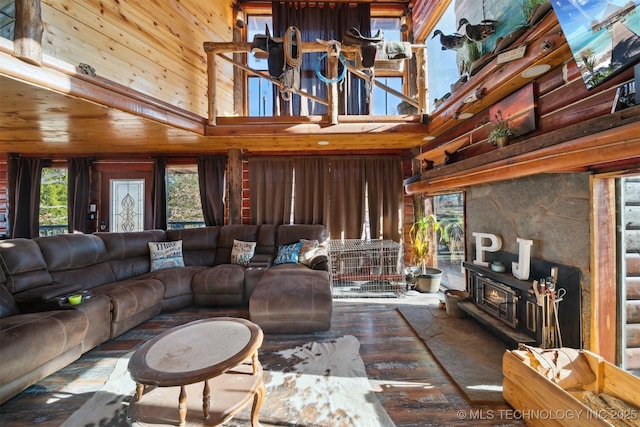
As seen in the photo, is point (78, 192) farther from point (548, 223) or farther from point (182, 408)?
point (548, 223)

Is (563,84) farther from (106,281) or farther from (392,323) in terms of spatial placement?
(106,281)

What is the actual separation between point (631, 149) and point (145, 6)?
4583 mm

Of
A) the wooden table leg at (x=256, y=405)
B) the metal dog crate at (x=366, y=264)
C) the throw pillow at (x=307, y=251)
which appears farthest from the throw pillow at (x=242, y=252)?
the wooden table leg at (x=256, y=405)

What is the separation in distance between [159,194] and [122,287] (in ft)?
7.46

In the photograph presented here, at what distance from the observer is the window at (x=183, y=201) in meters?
4.86

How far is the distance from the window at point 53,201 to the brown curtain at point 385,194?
5741 millimetres

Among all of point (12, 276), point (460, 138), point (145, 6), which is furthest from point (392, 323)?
point (145, 6)

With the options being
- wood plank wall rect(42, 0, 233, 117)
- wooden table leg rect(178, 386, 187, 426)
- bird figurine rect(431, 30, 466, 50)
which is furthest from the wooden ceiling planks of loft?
wooden table leg rect(178, 386, 187, 426)

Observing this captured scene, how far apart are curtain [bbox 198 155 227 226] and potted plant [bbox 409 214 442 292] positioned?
338 cm

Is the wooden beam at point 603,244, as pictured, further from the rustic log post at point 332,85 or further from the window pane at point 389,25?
the window pane at point 389,25

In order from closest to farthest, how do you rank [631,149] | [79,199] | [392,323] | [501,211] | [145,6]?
1. [631,149]
2. [501,211]
3. [392,323]
4. [145,6]
5. [79,199]

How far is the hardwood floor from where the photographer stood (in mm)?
1610

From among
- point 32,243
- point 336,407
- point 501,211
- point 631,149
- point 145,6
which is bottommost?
point 336,407

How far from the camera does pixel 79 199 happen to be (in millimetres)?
4551
